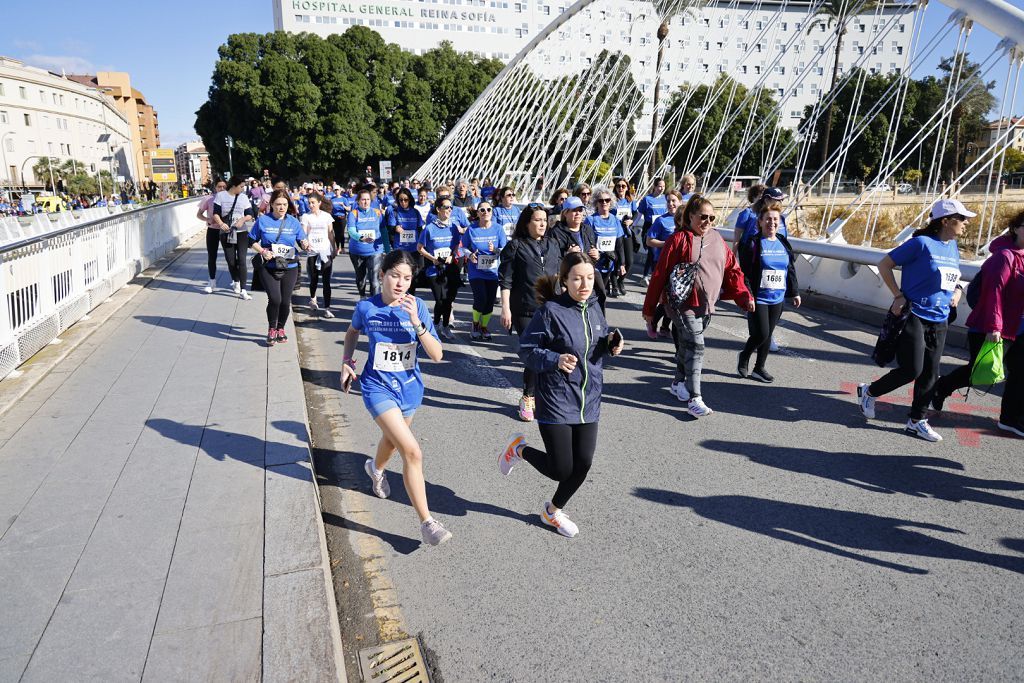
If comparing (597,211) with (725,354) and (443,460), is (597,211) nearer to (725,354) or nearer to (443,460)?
(725,354)

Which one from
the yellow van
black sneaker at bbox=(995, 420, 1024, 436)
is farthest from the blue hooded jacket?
the yellow van

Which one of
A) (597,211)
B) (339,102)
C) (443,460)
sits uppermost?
(339,102)

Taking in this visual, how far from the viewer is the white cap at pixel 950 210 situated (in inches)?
191

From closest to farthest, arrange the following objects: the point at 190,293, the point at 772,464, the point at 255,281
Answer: the point at 772,464 < the point at 255,281 < the point at 190,293

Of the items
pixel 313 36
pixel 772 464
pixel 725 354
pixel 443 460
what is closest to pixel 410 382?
pixel 443 460

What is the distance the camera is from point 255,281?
8.38 metres

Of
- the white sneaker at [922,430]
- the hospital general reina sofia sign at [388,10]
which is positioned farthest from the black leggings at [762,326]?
the hospital general reina sofia sign at [388,10]

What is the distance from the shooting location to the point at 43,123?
8562 cm

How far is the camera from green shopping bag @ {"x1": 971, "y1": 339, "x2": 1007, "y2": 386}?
189 inches

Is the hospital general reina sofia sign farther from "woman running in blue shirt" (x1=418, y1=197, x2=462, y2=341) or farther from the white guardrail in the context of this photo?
"woman running in blue shirt" (x1=418, y1=197, x2=462, y2=341)

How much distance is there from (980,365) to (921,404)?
1.67ft

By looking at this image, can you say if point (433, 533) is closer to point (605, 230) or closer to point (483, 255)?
point (483, 255)

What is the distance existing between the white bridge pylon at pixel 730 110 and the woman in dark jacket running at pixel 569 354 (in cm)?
803

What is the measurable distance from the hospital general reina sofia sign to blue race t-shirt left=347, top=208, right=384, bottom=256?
8605cm
